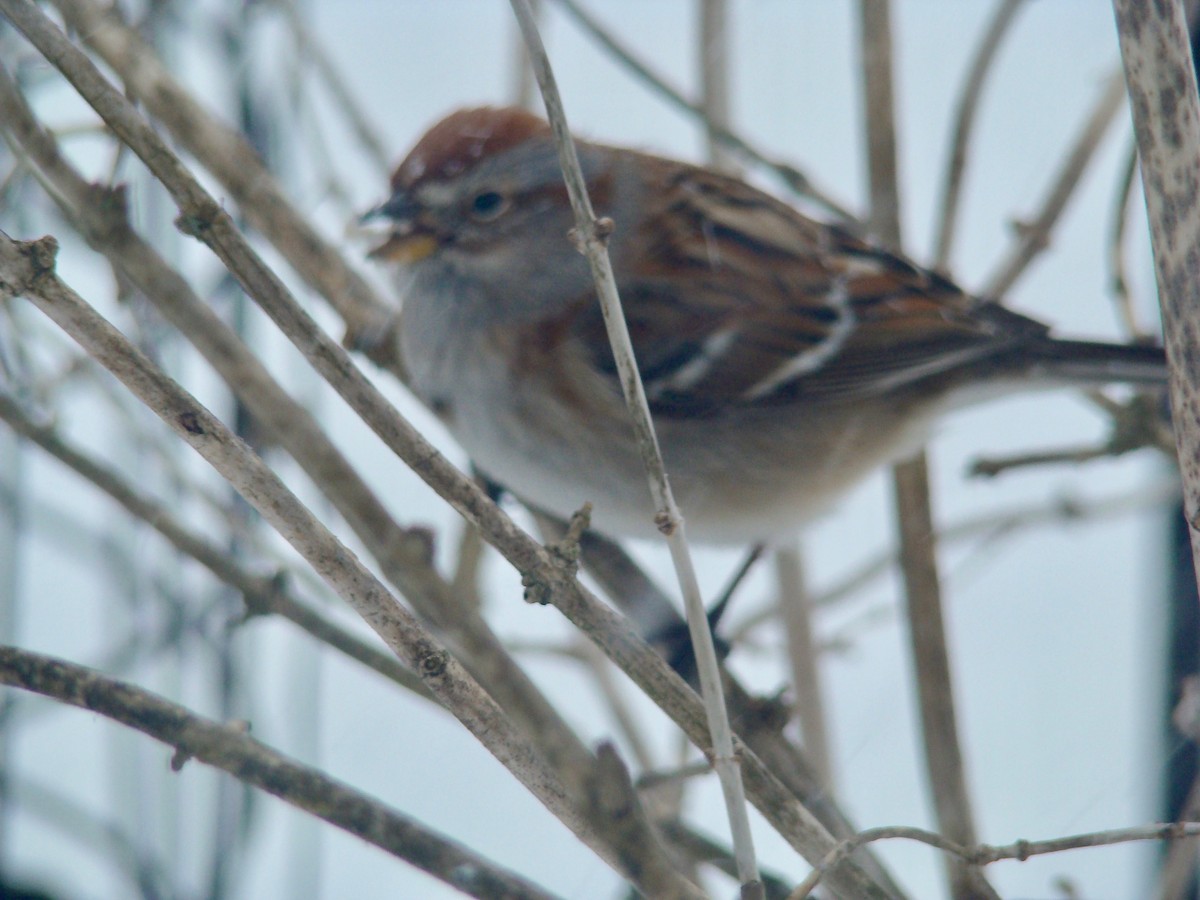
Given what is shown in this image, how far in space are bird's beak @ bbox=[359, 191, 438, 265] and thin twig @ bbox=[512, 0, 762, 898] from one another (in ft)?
3.43

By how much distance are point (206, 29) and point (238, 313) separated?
0.59 meters

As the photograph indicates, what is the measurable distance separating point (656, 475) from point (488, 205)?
123cm

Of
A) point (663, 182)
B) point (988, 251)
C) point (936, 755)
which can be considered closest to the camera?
point (936, 755)

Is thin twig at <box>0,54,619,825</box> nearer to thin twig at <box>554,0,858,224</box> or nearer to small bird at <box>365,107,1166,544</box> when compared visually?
small bird at <box>365,107,1166,544</box>

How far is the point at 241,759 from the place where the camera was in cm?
114

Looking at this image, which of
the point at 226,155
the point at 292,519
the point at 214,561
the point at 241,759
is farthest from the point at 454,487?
the point at 226,155

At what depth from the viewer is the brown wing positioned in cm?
229

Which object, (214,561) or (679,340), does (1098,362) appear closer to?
(679,340)

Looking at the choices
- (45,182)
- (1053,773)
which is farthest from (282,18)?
(1053,773)

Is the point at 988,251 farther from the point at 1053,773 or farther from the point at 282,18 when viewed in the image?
the point at 282,18

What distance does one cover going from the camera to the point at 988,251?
366 cm

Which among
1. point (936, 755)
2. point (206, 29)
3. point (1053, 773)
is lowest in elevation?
point (936, 755)

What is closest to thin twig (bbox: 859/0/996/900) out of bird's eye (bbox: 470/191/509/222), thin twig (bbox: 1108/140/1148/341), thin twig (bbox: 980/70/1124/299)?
thin twig (bbox: 980/70/1124/299)

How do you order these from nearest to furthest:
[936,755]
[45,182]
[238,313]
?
[45,182]
[936,755]
[238,313]
